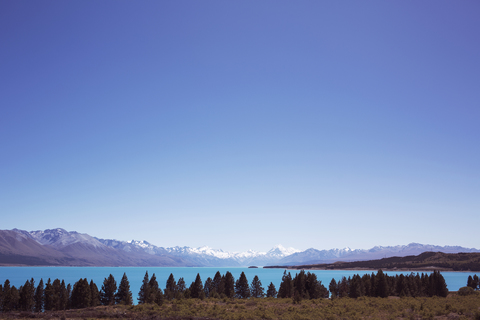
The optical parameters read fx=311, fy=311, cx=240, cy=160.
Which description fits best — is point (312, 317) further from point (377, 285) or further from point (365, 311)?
point (377, 285)

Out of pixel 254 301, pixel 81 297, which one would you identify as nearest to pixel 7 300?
pixel 81 297

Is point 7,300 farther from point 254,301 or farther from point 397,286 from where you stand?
point 397,286

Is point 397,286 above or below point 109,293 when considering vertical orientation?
below

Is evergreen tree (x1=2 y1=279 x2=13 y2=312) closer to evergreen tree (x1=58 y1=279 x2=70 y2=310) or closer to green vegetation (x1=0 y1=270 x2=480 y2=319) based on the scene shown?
green vegetation (x1=0 y1=270 x2=480 y2=319)

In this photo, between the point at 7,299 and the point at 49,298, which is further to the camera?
the point at 49,298

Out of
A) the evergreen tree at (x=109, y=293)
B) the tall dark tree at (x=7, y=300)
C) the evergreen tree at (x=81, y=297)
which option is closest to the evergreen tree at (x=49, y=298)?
the tall dark tree at (x=7, y=300)

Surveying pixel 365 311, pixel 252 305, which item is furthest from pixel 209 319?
pixel 365 311

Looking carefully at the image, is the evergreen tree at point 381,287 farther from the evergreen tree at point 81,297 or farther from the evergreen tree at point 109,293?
the evergreen tree at point 81,297

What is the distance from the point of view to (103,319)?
1467 inches

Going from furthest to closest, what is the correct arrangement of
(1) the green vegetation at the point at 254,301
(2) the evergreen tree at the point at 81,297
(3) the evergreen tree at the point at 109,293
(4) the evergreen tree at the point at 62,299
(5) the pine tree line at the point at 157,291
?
(3) the evergreen tree at the point at 109,293 < (4) the evergreen tree at the point at 62,299 < (5) the pine tree line at the point at 157,291 < (2) the evergreen tree at the point at 81,297 < (1) the green vegetation at the point at 254,301

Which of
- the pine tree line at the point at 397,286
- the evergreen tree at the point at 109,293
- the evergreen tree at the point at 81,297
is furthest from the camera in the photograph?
the evergreen tree at the point at 109,293

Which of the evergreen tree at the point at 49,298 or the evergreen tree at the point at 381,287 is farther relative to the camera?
the evergreen tree at the point at 49,298

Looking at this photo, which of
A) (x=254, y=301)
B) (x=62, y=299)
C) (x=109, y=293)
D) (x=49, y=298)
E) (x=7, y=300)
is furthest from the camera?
(x=109, y=293)

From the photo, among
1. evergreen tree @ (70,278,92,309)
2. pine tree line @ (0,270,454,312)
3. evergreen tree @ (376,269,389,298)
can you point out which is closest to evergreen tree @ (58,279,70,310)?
pine tree line @ (0,270,454,312)
